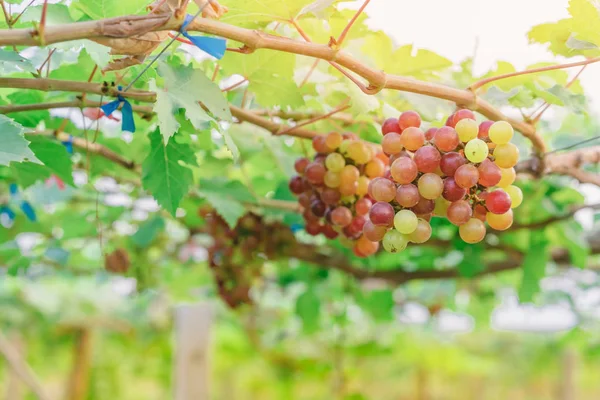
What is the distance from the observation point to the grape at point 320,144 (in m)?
1.13

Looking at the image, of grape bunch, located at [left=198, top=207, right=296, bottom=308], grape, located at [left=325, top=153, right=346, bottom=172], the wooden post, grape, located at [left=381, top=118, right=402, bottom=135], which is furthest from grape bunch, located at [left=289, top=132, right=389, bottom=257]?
the wooden post

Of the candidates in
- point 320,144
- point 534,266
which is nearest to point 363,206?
point 320,144

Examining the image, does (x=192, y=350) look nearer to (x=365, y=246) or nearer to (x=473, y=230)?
(x=365, y=246)

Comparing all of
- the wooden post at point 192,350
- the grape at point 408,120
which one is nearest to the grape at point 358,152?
the grape at point 408,120

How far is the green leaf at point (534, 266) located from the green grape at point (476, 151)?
126 centimetres

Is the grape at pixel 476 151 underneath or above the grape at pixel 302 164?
above

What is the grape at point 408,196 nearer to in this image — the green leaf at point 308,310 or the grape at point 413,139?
the grape at point 413,139

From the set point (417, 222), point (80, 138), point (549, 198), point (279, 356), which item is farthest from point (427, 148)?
point (279, 356)

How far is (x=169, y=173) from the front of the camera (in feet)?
3.51

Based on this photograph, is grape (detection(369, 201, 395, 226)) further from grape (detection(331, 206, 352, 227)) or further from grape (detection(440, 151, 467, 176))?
grape (detection(331, 206, 352, 227))

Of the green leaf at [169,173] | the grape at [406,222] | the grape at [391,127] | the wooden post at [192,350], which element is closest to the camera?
the grape at [406,222]

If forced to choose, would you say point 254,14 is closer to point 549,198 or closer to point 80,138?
point 80,138

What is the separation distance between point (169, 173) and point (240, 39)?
37 centimetres

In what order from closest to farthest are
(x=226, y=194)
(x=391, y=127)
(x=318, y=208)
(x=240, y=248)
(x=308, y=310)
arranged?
(x=391, y=127) < (x=318, y=208) < (x=226, y=194) < (x=240, y=248) < (x=308, y=310)
